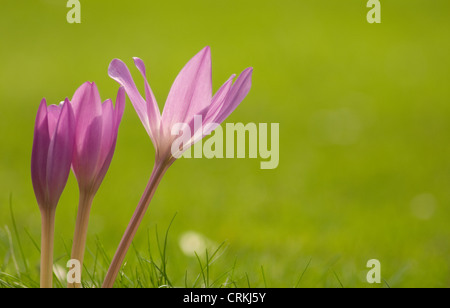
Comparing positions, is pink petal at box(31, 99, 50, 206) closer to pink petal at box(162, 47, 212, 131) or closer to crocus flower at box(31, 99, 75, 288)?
crocus flower at box(31, 99, 75, 288)

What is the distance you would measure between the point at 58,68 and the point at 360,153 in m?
1.90

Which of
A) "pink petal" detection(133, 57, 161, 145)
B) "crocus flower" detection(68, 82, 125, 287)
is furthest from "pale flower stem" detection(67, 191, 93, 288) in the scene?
"pink petal" detection(133, 57, 161, 145)

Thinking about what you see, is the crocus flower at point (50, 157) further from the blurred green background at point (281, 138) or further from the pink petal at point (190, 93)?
the blurred green background at point (281, 138)

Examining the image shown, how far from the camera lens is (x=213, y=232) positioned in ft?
7.02

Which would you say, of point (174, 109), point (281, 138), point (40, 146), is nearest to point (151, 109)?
Result: point (174, 109)

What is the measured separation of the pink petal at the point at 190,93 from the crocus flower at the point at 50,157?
0.11 metres

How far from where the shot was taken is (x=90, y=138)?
0.73 m

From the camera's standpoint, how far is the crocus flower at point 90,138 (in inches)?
28.7

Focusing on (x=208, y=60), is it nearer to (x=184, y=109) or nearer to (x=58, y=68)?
(x=184, y=109)

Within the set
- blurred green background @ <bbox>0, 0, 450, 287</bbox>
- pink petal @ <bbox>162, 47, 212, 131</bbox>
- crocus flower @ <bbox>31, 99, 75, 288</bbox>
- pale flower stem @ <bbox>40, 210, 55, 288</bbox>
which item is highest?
blurred green background @ <bbox>0, 0, 450, 287</bbox>

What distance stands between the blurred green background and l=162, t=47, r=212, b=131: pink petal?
516mm

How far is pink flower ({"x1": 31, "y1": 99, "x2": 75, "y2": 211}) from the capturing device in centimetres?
71

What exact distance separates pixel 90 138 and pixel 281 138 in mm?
2609
